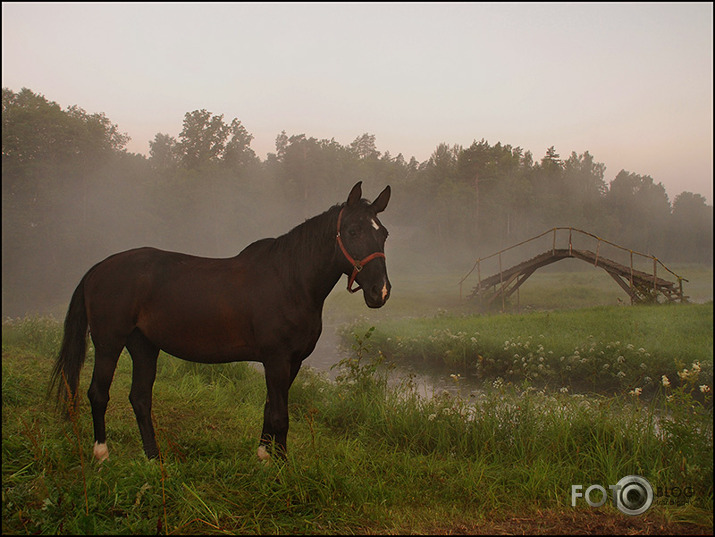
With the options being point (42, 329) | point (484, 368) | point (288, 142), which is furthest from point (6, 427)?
point (484, 368)

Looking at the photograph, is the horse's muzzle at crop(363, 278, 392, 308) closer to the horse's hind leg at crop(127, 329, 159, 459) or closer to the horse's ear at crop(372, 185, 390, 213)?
the horse's ear at crop(372, 185, 390, 213)

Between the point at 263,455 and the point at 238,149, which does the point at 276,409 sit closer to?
the point at 263,455

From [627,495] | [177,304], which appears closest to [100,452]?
[177,304]

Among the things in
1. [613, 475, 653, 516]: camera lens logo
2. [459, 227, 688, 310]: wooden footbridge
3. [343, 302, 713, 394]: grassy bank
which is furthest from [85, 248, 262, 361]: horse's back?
[459, 227, 688, 310]: wooden footbridge

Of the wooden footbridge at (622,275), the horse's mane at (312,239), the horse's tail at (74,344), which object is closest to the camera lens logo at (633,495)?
the horse's mane at (312,239)

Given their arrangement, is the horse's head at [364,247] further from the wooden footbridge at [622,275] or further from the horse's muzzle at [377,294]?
the wooden footbridge at [622,275]

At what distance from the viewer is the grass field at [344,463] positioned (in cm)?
294

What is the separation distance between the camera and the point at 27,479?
3531 mm

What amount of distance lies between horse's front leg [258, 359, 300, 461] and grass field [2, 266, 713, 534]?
17 cm

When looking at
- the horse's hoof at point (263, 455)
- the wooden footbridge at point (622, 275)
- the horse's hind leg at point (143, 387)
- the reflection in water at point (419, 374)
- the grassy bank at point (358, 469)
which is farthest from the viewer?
the wooden footbridge at point (622, 275)

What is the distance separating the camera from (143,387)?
13.2 feet

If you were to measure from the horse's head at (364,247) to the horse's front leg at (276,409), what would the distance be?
2.95ft

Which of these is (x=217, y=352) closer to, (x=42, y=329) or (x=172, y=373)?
(x=172, y=373)

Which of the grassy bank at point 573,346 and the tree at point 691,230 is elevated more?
the tree at point 691,230
